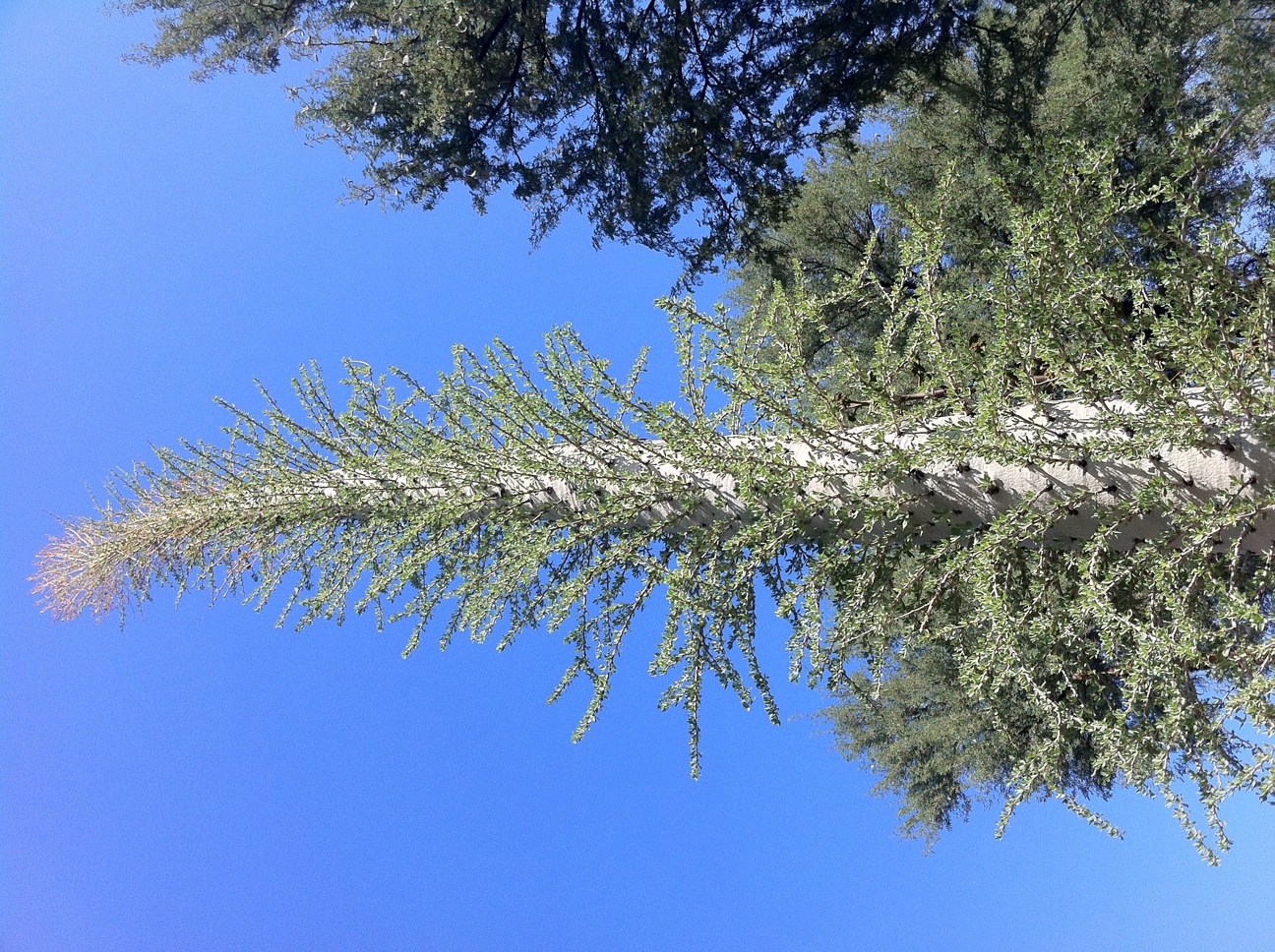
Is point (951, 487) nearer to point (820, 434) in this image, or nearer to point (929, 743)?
point (820, 434)

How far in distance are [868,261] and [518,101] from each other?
494 cm

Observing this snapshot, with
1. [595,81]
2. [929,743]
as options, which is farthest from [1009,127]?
[929,743]

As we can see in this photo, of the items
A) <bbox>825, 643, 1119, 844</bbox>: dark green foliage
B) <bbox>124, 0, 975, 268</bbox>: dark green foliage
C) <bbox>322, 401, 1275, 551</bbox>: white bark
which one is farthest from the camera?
<bbox>825, 643, 1119, 844</bbox>: dark green foliage

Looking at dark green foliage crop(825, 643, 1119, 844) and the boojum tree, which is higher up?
dark green foliage crop(825, 643, 1119, 844)

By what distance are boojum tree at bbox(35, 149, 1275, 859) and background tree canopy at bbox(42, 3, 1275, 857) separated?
A: 0.02 metres

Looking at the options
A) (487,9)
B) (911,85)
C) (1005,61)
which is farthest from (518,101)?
(1005,61)

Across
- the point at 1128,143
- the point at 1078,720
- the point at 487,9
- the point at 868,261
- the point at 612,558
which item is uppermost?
the point at 487,9

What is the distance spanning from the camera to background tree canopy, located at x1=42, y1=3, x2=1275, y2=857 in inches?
131

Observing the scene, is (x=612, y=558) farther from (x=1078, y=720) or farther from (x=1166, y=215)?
(x=1166, y=215)

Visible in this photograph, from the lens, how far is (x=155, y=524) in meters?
5.77

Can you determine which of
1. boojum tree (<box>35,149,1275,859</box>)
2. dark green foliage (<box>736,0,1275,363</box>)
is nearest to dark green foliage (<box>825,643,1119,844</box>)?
dark green foliage (<box>736,0,1275,363</box>)

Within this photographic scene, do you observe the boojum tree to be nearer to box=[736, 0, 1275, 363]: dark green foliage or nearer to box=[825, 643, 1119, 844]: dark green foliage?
box=[736, 0, 1275, 363]: dark green foliage

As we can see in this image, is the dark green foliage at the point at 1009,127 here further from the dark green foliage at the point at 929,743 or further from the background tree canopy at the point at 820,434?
the dark green foliage at the point at 929,743

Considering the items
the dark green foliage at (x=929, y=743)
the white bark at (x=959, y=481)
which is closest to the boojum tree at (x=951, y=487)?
the white bark at (x=959, y=481)
